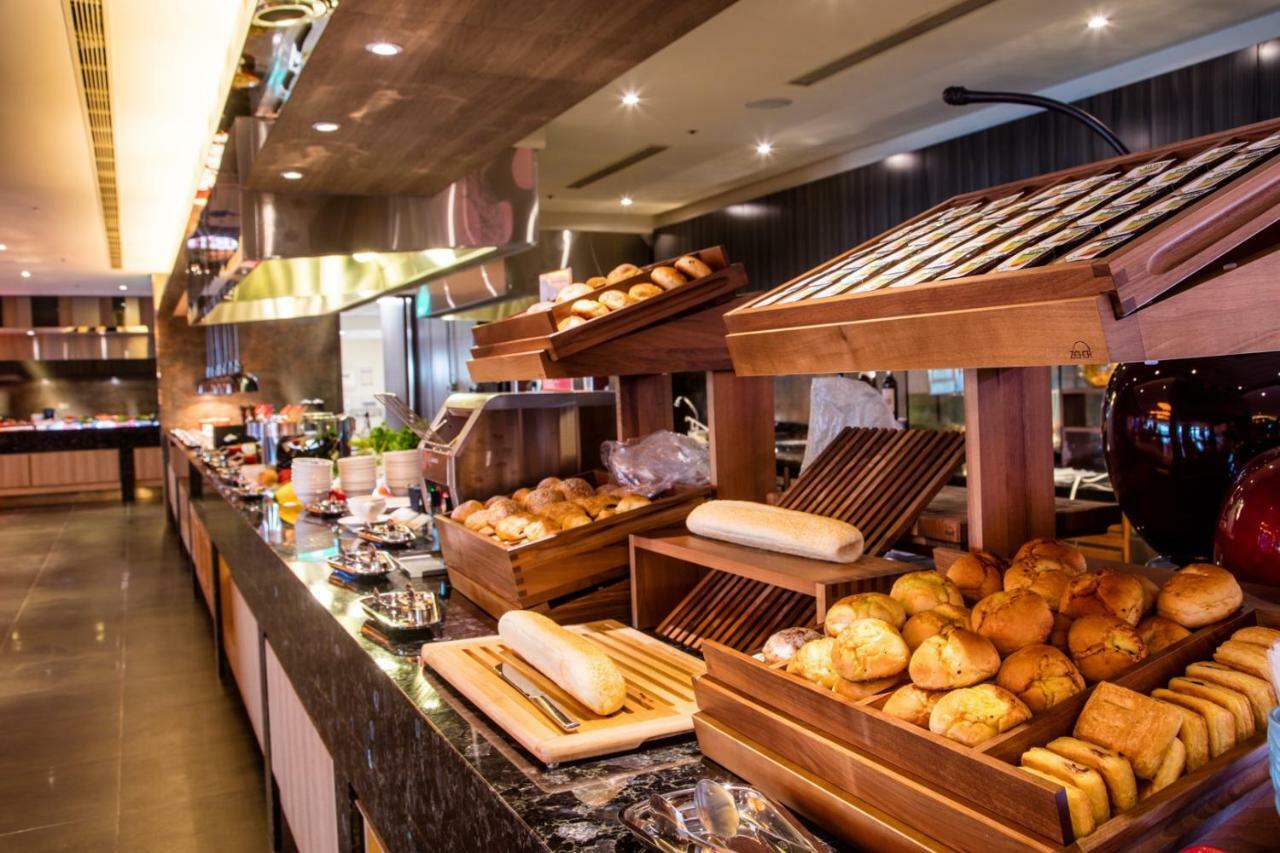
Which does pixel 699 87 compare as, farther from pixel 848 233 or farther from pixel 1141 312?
pixel 1141 312

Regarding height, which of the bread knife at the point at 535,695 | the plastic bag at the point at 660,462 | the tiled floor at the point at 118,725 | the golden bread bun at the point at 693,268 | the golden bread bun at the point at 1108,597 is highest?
the golden bread bun at the point at 693,268

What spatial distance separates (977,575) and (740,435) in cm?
93

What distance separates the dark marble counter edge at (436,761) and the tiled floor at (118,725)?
1.35 metres

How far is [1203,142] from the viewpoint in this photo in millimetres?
1096

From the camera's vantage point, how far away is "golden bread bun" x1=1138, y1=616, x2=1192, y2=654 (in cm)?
99

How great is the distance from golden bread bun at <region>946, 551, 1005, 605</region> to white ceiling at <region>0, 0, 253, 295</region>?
2.69m

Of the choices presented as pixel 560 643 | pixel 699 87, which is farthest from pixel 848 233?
pixel 560 643

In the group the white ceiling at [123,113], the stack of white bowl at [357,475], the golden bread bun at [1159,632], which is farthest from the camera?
the white ceiling at [123,113]

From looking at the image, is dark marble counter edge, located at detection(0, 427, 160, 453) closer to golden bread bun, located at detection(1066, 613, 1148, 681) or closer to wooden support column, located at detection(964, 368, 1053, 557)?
wooden support column, located at detection(964, 368, 1053, 557)

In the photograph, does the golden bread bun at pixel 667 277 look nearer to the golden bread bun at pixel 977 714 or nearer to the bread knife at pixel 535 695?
the bread knife at pixel 535 695

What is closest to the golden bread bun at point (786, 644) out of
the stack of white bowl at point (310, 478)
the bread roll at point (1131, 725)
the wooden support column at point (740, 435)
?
the bread roll at point (1131, 725)

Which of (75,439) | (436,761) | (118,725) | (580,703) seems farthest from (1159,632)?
(75,439)

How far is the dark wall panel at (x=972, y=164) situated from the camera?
511cm

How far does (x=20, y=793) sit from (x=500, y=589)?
307 centimetres
